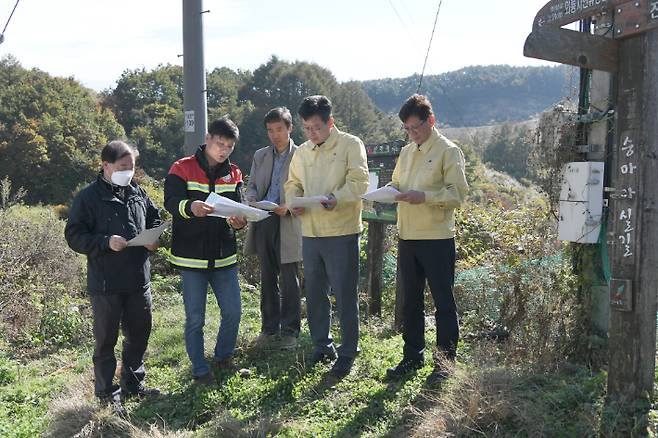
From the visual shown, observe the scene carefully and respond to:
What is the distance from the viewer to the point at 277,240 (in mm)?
5215

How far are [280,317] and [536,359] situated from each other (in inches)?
91.7

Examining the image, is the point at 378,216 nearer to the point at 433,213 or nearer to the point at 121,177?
the point at 433,213

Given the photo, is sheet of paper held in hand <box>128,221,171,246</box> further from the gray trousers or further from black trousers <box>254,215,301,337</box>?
black trousers <box>254,215,301,337</box>

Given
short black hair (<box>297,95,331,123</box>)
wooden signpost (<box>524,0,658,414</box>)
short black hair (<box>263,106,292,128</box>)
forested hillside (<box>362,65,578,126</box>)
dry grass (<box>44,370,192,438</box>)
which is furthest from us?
forested hillside (<box>362,65,578,126</box>)

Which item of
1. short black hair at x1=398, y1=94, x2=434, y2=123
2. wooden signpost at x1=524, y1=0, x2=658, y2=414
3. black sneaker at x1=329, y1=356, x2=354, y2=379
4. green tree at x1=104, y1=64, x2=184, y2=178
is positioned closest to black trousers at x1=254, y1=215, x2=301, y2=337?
black sneaker at x1=329, y1=356, x2=354, y2=379

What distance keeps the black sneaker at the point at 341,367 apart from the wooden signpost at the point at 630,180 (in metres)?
1.80

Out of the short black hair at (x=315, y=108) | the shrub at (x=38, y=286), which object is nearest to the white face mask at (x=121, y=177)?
the short black hair at (x=315, y=108)

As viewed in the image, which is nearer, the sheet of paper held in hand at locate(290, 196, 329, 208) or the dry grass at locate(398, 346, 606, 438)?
the dry grass at locate(398, 346, 606, 438)

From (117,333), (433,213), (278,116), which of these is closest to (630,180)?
(433,213)

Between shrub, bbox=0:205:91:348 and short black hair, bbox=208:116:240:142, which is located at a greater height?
short black hair, bbox=208:116:240:142

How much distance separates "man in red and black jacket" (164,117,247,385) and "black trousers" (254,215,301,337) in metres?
0.79

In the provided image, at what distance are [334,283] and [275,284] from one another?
1.06 metres

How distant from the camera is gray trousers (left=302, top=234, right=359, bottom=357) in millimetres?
4348

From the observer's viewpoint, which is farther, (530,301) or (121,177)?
(530,301)
